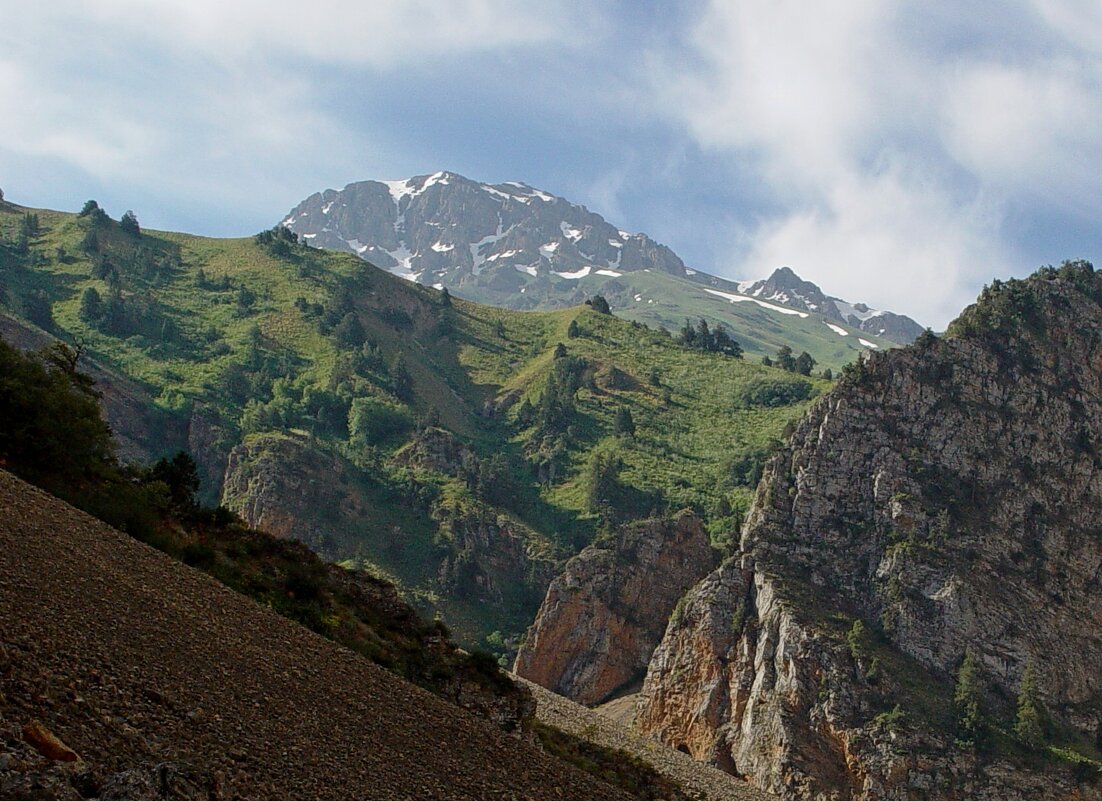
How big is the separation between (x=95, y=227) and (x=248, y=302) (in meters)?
25.0

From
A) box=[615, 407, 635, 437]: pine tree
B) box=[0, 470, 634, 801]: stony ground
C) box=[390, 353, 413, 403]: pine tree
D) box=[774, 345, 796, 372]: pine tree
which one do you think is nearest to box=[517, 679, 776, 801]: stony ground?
box=[0, 470, 634, 801]: stony ground

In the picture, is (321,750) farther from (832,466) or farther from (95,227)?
(95,227)

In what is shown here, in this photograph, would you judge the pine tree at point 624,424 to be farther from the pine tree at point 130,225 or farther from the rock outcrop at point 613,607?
the pine tree at point 130,225

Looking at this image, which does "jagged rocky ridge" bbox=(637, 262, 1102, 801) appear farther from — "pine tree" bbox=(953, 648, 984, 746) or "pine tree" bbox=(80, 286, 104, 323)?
"pine tree" bbox=(80, 286, 104, 323)

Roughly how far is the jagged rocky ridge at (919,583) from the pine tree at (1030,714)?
539 mm

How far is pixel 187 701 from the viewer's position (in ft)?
45.1

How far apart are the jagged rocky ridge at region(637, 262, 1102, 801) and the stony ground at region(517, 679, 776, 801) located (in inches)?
444

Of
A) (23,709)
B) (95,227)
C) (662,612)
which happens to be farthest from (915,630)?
(95,227)

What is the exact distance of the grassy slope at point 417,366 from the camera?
8925cm

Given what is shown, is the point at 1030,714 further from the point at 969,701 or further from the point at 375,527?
the point at 375,527

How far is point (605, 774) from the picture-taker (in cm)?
2642

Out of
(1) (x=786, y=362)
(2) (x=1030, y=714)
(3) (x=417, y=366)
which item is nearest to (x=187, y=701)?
(2) (x=1030, y=714)

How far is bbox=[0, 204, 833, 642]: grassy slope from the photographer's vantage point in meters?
89.2

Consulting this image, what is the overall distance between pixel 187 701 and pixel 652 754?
32.4 metres
